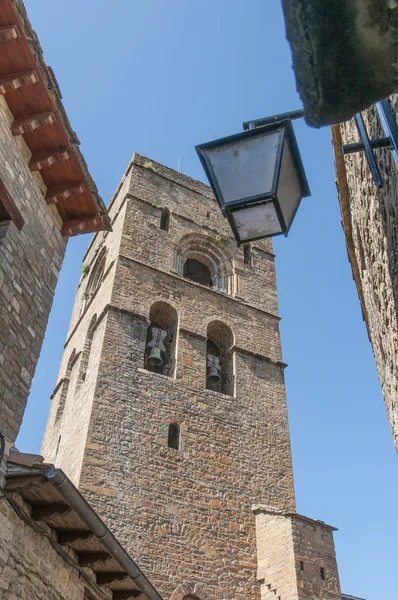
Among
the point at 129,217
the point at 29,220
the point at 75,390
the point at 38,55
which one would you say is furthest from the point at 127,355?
the point at 38,55

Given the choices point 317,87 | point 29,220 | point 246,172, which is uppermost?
point 29,220

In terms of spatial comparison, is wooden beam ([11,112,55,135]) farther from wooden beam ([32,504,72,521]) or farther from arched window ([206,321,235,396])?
arched window ([206,321,235,396])

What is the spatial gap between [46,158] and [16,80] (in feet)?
2.87

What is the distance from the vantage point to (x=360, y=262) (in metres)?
5.68

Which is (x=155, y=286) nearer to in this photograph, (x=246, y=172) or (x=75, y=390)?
(x=75, y=390)

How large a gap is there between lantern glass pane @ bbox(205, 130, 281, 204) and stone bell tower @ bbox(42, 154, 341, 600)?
27.5ft

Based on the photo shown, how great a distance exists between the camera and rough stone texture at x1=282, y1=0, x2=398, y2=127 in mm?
1492

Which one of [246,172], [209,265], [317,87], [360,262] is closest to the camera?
[317,87]

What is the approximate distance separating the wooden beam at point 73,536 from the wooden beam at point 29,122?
3.79m

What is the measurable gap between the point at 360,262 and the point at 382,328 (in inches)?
49.8

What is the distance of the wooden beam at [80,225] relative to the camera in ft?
22.6

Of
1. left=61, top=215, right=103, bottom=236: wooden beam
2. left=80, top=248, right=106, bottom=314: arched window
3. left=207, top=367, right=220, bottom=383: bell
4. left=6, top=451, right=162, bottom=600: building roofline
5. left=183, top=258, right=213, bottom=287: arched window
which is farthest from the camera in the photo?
left=183, top=258, right=213, bottom=287: arched window

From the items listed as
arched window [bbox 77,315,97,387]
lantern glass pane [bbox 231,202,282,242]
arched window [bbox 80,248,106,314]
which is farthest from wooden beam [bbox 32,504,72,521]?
arched window [bbox 80,248,106,314]

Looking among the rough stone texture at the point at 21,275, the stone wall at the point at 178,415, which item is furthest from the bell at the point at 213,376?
the rough stone texture at the point at 21,275
